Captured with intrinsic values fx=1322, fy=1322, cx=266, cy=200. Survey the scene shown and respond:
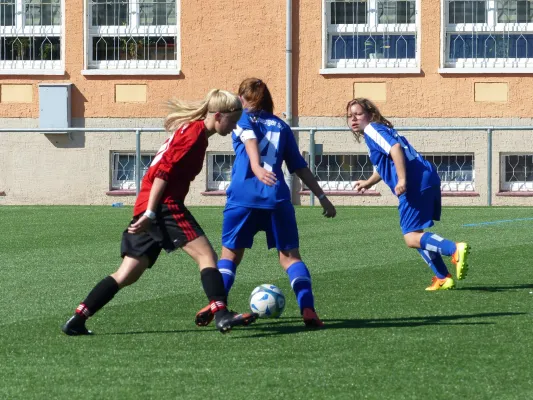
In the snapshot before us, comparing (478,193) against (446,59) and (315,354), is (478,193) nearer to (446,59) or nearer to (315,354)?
(446,59)

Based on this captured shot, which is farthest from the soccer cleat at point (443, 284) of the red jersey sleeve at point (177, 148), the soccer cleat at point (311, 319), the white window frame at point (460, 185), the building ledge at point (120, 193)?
the building ledge at point (120, 193)

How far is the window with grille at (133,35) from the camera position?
2497 centimetres

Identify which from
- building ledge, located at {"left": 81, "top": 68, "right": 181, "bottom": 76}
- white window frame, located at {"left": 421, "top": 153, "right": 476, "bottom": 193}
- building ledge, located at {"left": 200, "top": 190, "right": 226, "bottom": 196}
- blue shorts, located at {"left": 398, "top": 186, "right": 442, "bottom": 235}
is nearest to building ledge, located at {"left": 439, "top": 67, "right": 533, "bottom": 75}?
white window frame, located at {"left": 421, "top": 153, "right": 476, "bottom": 193}

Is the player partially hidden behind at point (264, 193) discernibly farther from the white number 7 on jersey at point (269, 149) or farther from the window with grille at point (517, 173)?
the window with grille at point (517, 173)

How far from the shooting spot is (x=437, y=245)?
10117 millimetres

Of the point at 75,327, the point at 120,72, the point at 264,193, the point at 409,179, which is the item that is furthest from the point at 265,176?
the point at 120,72

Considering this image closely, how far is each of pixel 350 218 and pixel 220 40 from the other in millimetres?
6700

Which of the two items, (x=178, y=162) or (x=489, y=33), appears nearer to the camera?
(x=178, y=162)

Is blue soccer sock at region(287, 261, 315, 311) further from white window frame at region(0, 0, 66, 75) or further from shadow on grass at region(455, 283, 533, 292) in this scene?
white window frame at region(0, 0, 66, 75)

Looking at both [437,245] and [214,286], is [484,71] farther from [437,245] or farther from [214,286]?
[214,286]

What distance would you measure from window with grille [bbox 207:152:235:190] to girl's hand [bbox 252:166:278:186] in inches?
652

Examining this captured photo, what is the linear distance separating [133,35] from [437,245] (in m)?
15.9

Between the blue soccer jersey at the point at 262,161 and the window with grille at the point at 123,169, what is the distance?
54.6ft

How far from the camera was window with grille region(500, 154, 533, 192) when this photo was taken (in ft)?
77.2
